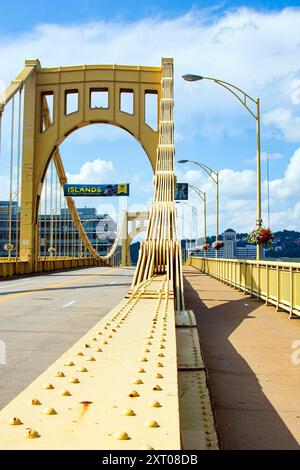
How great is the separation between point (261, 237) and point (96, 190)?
3905cm

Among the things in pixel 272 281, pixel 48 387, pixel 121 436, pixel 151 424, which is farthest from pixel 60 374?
pixel 272 281

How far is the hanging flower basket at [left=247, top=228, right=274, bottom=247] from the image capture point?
2175cm

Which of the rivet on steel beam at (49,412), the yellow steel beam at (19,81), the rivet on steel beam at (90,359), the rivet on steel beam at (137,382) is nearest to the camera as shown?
the rivet on steel beam at (49,412)

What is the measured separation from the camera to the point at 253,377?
718cm

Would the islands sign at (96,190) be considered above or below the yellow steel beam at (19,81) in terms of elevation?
below

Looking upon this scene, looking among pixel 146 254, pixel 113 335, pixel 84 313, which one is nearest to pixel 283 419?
pixel 113 335

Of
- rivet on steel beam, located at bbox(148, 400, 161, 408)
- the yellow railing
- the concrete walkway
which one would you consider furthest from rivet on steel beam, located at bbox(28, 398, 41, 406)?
the yellow railing

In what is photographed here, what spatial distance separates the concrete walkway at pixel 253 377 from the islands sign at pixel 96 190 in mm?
45941

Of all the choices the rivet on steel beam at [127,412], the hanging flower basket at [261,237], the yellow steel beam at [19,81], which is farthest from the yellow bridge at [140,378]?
the yellow steel beam at [19,81]

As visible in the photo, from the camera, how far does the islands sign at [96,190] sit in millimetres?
59106

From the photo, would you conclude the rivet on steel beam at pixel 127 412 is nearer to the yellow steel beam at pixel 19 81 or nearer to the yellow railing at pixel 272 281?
the yellow railing at pixel 272 281

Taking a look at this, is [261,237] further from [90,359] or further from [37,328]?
[90,359]

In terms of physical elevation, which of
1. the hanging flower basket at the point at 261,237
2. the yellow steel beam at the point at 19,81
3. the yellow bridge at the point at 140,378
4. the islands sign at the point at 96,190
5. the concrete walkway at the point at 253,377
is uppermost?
the yellow steel beam at the point at 19,81

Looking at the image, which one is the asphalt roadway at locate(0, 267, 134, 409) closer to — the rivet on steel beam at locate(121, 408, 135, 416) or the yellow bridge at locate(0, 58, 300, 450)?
the yellow bridge at locate(0, 58, 300, 450)
